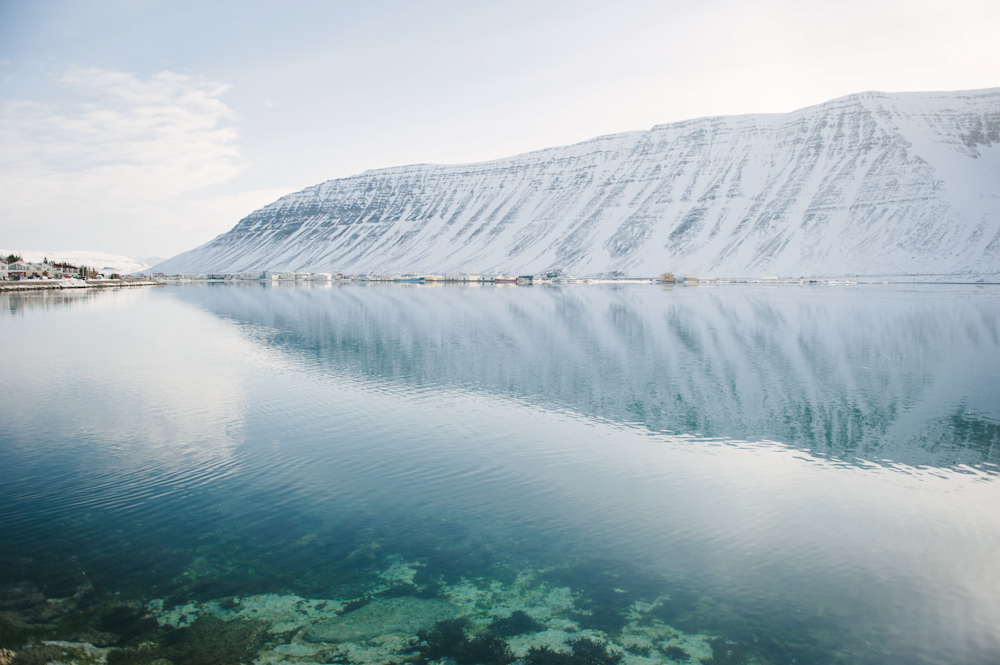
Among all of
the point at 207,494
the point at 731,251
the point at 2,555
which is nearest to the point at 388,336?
the point at 207,494

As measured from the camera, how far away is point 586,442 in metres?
18.7

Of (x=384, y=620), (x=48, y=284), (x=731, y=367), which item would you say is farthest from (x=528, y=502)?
(x=48, y=284)

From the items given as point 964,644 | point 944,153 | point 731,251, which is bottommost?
point 964,644

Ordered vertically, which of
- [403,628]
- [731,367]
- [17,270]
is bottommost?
[403,628]

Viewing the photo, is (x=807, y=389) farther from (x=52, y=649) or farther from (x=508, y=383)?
(x=52, y=649)

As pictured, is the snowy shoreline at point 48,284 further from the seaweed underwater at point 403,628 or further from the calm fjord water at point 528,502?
the seaweed underwater at point 403,628

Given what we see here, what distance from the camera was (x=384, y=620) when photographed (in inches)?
369

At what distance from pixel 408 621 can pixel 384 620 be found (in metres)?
0.36

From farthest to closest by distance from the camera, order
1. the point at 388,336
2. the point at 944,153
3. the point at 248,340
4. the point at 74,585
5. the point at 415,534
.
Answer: the point at 944,153 < the point at 388,336 < the point at 248,340 < the point at 415,534 < the point at 74,585

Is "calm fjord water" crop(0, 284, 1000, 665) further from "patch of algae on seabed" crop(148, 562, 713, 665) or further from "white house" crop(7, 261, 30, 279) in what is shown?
"white house" crop(7, 261, 30, 279)

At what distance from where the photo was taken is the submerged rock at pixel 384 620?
9.01 metres

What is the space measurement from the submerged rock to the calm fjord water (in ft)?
0.35

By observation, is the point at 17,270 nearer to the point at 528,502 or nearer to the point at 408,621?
the point at 528,502

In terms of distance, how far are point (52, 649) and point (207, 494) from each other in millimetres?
5700
